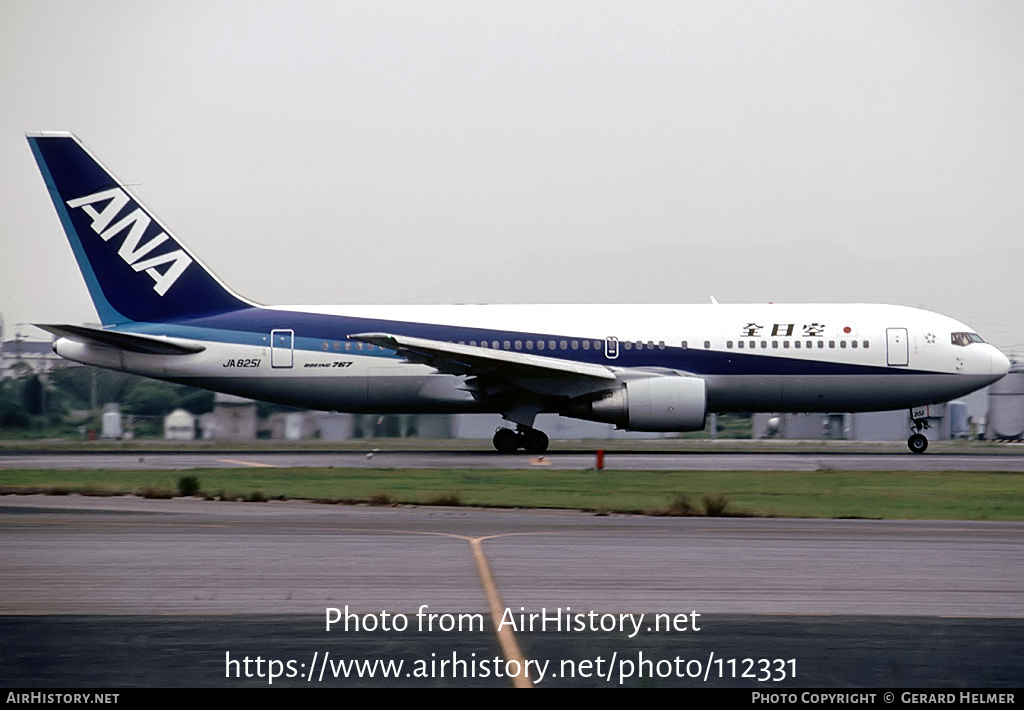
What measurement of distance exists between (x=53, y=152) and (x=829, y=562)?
29011 millimetres

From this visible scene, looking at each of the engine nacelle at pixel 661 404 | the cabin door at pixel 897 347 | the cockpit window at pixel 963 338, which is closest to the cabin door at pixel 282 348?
the engine nacelle at pixel 661 404

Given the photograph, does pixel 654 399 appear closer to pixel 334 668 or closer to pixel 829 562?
pixel 829 562

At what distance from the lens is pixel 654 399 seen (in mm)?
34094

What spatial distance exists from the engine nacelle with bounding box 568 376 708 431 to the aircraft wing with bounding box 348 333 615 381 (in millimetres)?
1073

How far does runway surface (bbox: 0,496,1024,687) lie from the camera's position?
9305 millimetres

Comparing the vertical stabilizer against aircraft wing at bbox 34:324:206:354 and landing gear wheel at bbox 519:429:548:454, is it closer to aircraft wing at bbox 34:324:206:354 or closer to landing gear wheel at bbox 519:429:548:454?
aircraft wing at bbox 34:324:206:354

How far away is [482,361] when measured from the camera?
34.6m

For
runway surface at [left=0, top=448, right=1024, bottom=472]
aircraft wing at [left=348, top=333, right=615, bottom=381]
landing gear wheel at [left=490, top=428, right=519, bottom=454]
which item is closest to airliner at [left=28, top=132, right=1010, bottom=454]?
landing gear wheel at [left=490, top=428, right=519, bottom=454]

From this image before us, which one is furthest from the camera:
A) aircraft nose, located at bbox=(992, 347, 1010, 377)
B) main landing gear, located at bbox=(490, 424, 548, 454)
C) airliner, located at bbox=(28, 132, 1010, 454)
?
aircraft nose, located at bbox=(992, 347, 1010, 377)

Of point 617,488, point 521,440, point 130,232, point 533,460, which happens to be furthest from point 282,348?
point 617,488

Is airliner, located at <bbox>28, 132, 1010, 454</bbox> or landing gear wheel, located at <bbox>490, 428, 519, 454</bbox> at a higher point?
airliner, located at <bbox>28, 132, 1010, 454</bbox>

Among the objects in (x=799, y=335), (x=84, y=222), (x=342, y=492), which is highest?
(x=84, y=222)
